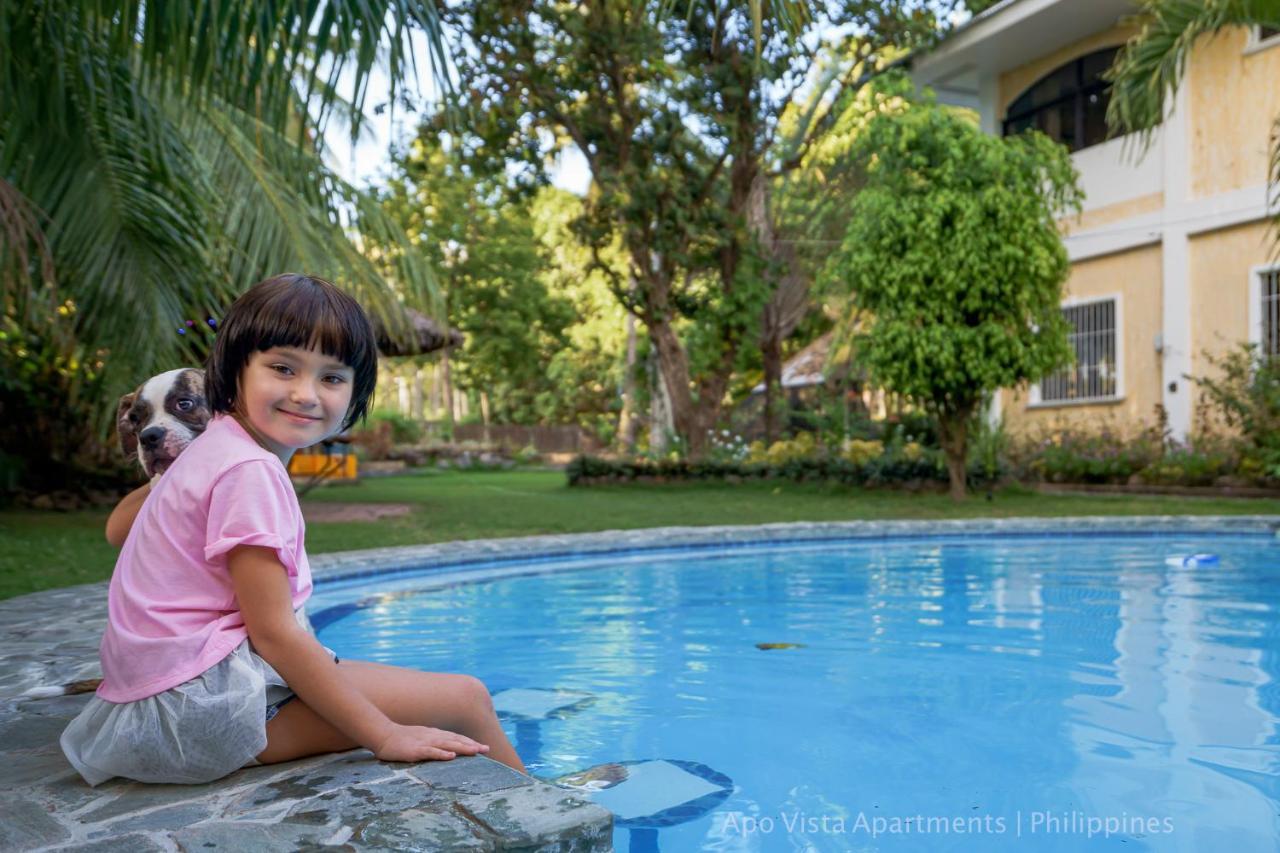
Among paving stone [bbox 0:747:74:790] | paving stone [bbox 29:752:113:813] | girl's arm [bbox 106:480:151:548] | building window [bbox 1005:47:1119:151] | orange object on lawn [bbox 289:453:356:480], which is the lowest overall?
paving stone [bbox 0:747:74:790]

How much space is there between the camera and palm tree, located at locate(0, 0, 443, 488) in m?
4.45

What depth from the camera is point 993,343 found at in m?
12.8

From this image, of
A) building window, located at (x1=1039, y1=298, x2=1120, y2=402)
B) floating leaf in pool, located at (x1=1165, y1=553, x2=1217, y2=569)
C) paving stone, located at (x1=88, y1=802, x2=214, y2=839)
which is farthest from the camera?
building window, located at (x1=1039, y1=298, x2=1120, y2=402)

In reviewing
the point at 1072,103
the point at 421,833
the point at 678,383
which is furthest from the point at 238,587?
the point at 1072,103

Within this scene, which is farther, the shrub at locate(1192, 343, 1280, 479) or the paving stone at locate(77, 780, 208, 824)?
the shrub at locate(1192, 343, 1280, 479)

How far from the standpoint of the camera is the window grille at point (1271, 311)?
1501 centimetres

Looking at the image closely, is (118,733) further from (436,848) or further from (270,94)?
(270,94)

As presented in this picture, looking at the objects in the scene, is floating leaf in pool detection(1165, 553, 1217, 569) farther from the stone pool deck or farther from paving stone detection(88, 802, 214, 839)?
paving stone detection(88, 802, 214, 839)

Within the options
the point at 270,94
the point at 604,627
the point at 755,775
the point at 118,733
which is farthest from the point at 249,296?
the point at 604,627

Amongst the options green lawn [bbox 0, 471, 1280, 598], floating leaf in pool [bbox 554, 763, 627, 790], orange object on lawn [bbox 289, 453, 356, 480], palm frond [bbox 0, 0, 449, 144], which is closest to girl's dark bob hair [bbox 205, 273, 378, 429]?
floating leaf in pool [bbox 554, 763, 627, 790]

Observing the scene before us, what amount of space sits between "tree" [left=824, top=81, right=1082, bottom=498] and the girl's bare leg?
11.0 metres

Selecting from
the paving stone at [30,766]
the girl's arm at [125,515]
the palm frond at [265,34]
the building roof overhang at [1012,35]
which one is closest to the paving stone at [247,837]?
the paving stone at [30,766]

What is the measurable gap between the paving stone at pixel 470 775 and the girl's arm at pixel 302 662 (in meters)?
0.03

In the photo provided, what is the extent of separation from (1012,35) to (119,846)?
18512 millimetres
